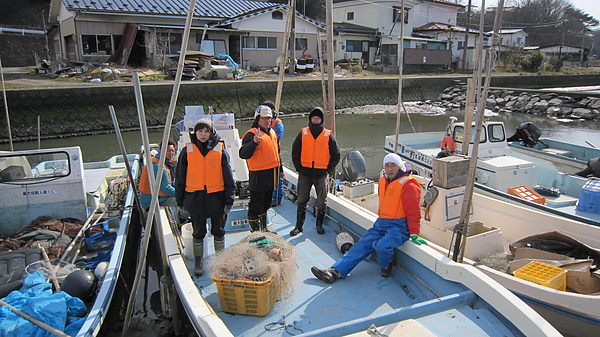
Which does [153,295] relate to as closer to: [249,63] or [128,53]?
[128,53]

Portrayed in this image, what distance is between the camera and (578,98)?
26.6m

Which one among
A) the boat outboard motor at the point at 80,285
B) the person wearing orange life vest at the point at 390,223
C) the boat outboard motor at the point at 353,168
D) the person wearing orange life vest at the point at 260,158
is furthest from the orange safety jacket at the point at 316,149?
the boat outboard motor at the point at 80,285

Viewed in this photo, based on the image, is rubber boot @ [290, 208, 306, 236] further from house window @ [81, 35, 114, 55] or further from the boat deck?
house window @ [81, 35, 114, 55]

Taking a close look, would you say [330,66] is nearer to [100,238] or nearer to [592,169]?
[100,238]

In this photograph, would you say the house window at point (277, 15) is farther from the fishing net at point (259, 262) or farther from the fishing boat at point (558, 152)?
the fishing net at point (259, 262)

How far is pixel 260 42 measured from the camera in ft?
88.8

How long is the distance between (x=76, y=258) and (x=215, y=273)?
2.47m

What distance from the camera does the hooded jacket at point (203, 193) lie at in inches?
159

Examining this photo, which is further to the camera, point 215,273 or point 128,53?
point 128,53

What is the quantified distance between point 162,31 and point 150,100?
7540 millimetres

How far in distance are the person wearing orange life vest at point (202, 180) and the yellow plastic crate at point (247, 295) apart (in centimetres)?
77

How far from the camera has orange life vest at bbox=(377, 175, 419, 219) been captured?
3998 mm

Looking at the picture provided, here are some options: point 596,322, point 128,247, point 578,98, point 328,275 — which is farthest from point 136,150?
point 578,98

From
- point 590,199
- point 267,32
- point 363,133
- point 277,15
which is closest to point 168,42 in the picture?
point 267,32
